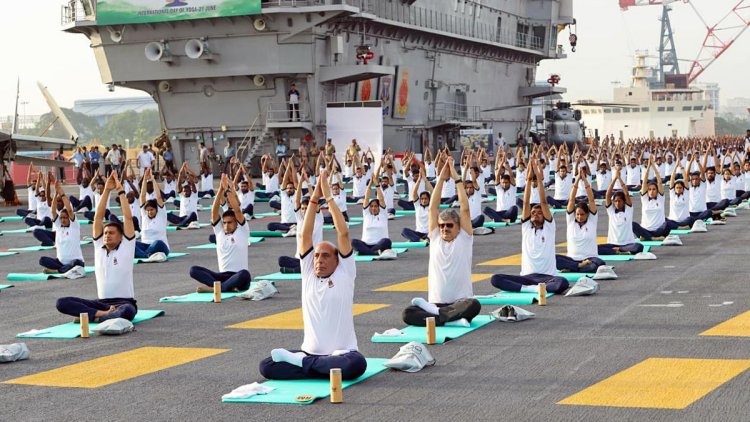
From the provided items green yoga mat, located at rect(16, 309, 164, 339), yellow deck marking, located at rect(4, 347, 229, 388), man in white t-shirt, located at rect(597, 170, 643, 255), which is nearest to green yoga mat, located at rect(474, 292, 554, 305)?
green yoga mat, located at rect(16, 309, 164, 339)

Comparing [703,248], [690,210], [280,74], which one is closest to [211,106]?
[280,74]

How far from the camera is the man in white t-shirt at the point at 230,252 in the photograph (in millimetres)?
19781

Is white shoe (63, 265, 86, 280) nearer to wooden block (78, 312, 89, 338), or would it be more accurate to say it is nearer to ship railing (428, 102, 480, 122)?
wooden block (78, 312, 89, 338)

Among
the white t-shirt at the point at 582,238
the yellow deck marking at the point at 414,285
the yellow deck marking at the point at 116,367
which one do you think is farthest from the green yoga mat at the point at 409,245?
the yellow deck marking at the point at 116,367

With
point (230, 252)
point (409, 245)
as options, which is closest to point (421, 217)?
point (409, 245)

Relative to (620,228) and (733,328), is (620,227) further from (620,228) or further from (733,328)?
(733,328)

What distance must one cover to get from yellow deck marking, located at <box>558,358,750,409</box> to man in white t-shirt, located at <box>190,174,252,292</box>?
28.7 ft

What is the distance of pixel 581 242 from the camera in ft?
70.1

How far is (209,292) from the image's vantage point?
20094 millimetres

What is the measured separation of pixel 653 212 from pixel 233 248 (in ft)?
36.4

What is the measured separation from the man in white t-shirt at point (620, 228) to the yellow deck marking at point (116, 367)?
11.6 m

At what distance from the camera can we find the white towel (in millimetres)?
11555

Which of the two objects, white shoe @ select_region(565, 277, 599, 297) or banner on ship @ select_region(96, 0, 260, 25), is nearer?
white shoe @ select_region(565, 277, 599, 297)

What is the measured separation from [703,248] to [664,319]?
10.1m
